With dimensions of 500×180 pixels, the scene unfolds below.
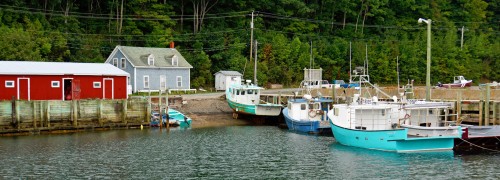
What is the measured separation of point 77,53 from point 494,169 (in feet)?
159

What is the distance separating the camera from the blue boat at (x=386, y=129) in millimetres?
34188

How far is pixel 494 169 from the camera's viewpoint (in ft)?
95.3

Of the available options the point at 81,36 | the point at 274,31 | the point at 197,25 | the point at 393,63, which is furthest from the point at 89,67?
the point at 393,63

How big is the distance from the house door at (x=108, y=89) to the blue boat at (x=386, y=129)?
1950 centimetres

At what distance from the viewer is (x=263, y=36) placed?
254 feet

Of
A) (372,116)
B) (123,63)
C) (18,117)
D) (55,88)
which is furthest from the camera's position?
(123,63)

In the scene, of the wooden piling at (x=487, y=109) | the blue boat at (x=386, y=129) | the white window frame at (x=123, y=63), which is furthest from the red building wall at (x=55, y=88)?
the wooden piling at (x=487, y=109)

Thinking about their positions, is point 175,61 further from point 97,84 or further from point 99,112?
point 99,112

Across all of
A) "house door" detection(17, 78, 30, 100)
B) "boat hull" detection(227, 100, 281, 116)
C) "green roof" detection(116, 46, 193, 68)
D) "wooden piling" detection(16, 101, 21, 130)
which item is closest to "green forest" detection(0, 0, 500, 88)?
"green roof" detection(116, 46, 193, 68)

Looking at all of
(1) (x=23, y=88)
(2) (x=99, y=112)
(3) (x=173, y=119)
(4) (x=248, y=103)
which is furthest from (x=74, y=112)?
(4) (x=248, y=103)

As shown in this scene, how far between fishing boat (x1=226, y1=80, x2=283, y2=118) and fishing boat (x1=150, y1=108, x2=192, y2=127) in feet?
16.9

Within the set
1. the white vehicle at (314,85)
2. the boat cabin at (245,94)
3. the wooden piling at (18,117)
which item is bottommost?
the wooden piling at (18,117)

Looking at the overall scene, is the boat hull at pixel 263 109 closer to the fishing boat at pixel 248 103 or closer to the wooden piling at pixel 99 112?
the fishing boat at pixel 248 103

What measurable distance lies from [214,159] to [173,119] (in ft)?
57.8
